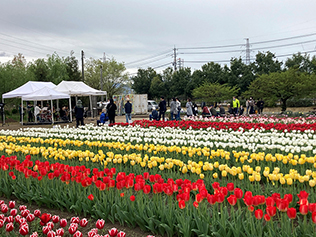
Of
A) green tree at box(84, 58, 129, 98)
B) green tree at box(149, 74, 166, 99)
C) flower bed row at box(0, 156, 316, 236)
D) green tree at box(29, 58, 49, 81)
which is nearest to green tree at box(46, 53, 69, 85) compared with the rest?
green tree at box(29, 58, 49, 81)

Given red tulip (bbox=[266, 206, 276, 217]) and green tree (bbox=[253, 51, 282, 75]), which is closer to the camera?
red tulip (bbox=[266, 206, 276, 217])

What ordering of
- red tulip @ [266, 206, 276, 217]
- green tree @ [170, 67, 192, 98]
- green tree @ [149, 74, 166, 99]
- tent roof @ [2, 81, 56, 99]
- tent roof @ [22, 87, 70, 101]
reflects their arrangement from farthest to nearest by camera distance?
green tree @ [149, 74, 166, 99] → green tree @ [170, 67, 192, 98] → tent roof @ [2, 81, 56, 99] → tent roof @ [22, 87, 70, 101] → red tulip @ [266, 206, 276, 217]

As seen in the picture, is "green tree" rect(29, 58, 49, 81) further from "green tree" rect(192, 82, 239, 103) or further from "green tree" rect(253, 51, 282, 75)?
"green tree" rect(253, 51, 282, 75)

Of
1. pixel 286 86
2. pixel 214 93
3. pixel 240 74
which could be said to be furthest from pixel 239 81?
pixel 286 86

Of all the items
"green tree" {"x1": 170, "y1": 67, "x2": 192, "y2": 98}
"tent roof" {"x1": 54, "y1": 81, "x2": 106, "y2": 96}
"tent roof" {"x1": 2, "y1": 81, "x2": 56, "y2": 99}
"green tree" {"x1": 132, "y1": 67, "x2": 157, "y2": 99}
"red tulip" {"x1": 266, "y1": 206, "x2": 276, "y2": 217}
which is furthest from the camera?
"green tree" {"x1": 132, "y1": 67, "x2": 157, "y2": 99}

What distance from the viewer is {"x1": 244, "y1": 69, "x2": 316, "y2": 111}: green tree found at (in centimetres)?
2412

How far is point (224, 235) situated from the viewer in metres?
3.01

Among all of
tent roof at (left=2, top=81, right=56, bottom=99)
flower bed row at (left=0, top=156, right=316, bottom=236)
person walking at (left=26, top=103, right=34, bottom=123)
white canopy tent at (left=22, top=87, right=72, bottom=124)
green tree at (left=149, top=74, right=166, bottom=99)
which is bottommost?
flower bed row at (left=0, top=156, right=316, bottom=236)

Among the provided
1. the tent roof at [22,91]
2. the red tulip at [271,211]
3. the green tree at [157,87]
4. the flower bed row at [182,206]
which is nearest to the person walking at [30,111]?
the tent roof at [22,91]

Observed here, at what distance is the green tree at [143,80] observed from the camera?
6175cm

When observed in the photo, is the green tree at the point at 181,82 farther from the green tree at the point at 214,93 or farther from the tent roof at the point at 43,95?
the tent roof at the point at 43,95

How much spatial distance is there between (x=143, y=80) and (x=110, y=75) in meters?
7.76

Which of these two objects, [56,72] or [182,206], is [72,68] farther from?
[182,206]

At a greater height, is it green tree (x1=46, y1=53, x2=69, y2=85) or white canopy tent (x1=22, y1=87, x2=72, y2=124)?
green tree (x1=46, y1=53, x2=69, y2=85)
